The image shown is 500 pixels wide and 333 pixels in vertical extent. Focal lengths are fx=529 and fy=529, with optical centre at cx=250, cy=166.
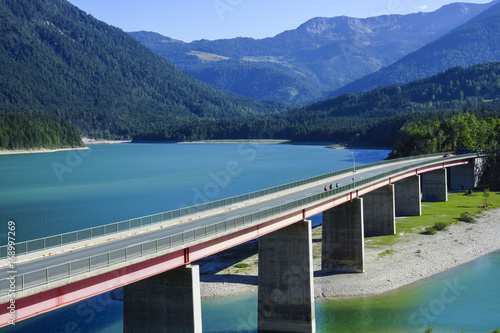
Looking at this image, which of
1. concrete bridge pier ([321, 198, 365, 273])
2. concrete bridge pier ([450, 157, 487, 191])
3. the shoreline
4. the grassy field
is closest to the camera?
the shoreline

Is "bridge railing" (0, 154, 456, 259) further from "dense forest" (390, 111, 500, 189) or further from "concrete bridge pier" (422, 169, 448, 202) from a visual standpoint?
"dense forest" (390, 111, 500, 189)

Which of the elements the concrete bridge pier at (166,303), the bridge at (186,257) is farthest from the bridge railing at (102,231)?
the concrete bridge pier at (166,303)

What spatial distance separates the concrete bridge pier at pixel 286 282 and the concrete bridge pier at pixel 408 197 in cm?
4997

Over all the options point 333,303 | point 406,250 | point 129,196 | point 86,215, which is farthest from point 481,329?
point 129,196

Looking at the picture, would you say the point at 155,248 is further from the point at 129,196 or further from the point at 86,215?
the point at 129,196

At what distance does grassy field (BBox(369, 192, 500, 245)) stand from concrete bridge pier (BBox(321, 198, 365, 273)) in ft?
46.2

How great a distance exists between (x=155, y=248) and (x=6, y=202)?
91.3m

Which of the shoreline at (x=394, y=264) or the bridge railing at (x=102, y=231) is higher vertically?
the bridge railing at (x=102, y=231)

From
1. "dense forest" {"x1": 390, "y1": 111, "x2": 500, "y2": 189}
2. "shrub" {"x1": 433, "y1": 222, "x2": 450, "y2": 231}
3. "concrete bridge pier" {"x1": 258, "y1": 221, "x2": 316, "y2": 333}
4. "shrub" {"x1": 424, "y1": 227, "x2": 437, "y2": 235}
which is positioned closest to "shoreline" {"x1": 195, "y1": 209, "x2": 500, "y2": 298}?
"shrub" {"x1": 424, "y1": 227, "x2": 437, "y2": 235}

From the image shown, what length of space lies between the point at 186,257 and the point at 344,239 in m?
28.9

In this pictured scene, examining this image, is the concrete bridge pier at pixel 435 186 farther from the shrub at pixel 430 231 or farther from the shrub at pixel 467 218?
the shrub at pixel 430 231

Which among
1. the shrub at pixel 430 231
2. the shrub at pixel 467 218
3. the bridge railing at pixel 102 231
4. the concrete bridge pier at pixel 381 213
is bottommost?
the shrub at pixel 430 231

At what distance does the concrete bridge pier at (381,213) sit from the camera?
7475cm

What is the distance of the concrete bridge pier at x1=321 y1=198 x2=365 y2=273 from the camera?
57.0 m
